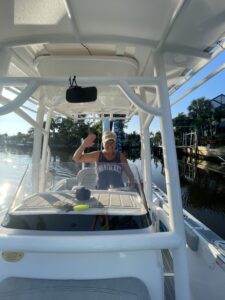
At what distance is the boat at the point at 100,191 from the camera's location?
1.63m

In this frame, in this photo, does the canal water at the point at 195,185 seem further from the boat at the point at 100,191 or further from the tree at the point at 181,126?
the tree at the point at 181,126

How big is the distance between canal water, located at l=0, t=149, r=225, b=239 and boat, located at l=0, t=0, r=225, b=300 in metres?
0.16

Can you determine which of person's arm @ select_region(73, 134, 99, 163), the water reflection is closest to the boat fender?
person's arm @ select_region(73, 134, 99, 163)

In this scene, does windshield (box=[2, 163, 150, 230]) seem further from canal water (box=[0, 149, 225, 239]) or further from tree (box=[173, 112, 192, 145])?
tree (box=[173, 112, 192, 145])

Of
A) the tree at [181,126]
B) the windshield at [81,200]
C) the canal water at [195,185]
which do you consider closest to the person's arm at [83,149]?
the canal water at [195,185]

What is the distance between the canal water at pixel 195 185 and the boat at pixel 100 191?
160 millimetres

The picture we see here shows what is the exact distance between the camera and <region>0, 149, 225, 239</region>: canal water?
2.43m

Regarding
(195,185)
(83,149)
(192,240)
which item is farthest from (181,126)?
(83,149)

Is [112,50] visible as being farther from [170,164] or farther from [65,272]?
[65,272]

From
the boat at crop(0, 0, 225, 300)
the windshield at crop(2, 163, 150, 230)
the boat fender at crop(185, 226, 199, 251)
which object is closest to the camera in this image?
the boat at crop(0, 0, 225, 300)

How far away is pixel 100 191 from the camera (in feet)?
7.52

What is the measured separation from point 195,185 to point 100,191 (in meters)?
16.4

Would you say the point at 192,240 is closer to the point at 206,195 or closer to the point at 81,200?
the point at 81,200

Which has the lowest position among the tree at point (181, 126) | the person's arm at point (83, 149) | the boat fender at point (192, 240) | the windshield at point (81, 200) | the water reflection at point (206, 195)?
the water reflection at point (206, 195)
